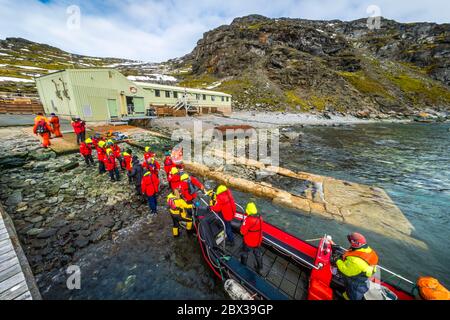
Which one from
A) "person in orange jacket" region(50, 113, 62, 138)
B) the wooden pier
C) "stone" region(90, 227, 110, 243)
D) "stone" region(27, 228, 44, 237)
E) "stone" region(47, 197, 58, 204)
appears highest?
"person in orange jacket" region(50, 113, 62, 138)

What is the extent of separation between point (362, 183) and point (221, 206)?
11.9 metres

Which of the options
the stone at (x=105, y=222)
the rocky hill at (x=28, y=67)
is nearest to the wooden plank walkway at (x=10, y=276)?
the stone at (x=105, y=222)

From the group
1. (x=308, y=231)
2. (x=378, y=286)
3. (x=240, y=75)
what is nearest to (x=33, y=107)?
(x=308, y=231)

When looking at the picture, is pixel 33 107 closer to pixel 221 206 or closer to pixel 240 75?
pixel 221 206

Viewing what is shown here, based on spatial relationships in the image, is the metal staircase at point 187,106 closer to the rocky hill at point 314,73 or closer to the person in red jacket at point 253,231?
the rocky hill at point 314,73

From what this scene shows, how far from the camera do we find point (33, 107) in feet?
89.9

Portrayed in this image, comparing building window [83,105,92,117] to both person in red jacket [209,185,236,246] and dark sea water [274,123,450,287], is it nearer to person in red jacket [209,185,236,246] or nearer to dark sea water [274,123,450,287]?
dark sea water [274,123,450,287]

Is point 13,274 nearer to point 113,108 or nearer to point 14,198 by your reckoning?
point 14,198

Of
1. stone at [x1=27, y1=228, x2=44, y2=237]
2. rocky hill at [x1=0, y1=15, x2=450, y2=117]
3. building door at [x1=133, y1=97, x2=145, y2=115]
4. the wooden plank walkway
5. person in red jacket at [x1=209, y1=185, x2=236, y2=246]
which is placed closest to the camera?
the wooden plank walkway

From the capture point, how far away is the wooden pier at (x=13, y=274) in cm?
392

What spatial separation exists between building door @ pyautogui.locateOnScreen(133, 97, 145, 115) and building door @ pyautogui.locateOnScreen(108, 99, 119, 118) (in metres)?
3.04

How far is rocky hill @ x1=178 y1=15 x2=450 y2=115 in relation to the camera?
5300cm

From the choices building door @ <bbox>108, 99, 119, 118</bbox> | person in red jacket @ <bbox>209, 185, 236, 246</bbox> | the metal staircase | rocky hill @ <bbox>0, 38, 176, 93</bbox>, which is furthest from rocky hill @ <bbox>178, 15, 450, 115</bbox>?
person in red jacket @ <bbox>209, 185, 236, 246</bbox>

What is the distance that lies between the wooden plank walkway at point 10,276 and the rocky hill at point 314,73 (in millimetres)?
44601
